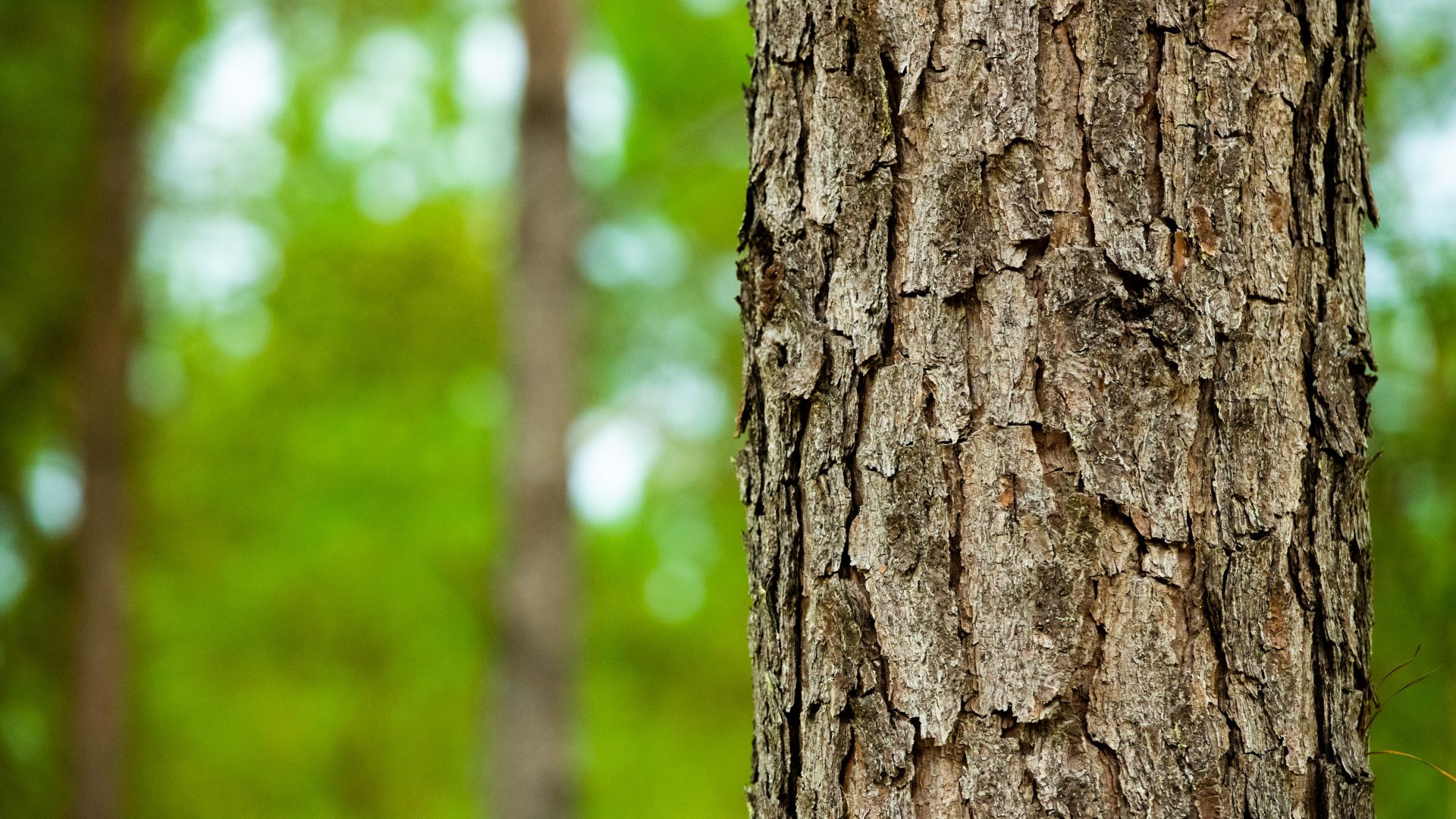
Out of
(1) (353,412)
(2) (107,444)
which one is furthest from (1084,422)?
(1) (353,412)

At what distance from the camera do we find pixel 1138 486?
1.28 m

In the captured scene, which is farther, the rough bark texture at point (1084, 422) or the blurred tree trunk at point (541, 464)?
the blurred tree trunk at point (541, 464)

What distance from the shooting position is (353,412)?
38.0 ft

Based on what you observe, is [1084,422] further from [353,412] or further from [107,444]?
[353,412]

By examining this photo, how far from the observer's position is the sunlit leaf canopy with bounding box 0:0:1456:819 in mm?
8922

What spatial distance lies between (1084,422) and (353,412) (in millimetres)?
11080

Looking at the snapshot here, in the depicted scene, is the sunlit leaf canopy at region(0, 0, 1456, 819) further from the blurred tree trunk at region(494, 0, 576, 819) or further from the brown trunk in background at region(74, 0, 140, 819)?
the blurred tree trunk at region(494, 0, 576, 819)

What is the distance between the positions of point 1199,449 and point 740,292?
58 cm

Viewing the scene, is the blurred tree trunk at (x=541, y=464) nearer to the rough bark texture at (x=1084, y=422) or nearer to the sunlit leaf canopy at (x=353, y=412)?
the sunlit leaf canopy at (x=353, y=412)

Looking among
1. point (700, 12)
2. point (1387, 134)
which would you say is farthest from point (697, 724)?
point (1387, 134)

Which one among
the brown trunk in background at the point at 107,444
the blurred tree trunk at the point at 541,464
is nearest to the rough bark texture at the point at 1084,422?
the blurred tree trunk at the point at 541,464

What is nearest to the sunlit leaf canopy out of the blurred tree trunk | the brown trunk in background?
the brown trunk in background

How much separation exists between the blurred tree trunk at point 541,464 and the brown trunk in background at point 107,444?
4.06m

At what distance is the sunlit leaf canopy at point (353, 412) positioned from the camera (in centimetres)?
892
